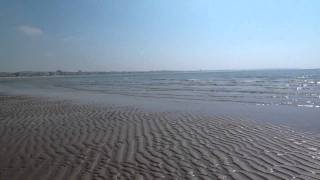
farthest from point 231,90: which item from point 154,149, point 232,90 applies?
point 154,149

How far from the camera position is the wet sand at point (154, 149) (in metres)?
7.74

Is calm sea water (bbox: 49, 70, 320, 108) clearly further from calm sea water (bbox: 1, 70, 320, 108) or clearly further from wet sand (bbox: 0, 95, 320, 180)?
wet sand (bbox: 0, 95, 320, 180)

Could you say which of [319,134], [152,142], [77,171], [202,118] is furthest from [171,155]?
[202,118]

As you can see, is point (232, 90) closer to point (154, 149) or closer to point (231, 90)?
point (231, 90)

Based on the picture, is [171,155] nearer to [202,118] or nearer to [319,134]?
[319,134]

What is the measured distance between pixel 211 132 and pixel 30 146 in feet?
18.7

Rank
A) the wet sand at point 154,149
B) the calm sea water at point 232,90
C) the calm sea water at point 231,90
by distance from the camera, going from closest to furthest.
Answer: the wet sand at point 154,149 → the calm sea water at point 231,90 → the calm sea water at point 232,90

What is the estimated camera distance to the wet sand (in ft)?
25.4

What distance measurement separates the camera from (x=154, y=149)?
988 cm

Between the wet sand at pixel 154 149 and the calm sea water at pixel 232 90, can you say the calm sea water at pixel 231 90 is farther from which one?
the wet sand at pixel 154 149

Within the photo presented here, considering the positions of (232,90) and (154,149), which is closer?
(154,149)

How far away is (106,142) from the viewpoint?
35.7 ft

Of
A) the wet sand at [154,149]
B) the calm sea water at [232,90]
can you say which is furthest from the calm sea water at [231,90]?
the wet sand at [154,149]

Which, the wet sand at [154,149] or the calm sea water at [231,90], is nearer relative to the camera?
the wet sand at [154,149]
